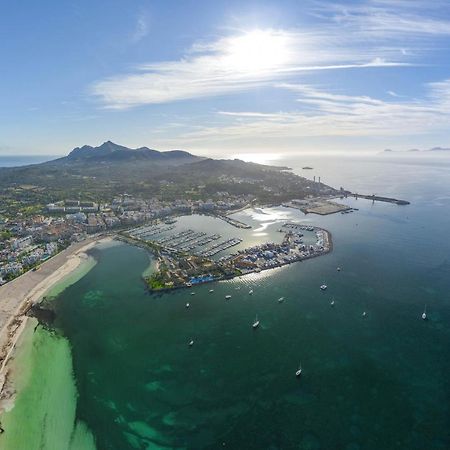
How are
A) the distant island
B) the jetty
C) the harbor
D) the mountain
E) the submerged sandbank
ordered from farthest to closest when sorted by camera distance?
the mountain, the jetty, the distant island, the harbor, the submerged sandbank

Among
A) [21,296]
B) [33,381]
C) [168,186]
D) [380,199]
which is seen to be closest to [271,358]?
[33,381]

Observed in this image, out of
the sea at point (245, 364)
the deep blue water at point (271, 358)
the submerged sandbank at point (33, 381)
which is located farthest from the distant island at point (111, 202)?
the sea at point (245, 364)

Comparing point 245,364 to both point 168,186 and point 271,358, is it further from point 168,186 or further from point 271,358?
point 168,186

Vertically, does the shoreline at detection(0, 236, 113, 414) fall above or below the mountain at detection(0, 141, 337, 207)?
below

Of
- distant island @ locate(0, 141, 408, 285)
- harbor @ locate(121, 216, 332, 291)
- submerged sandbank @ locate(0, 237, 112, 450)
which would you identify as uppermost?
distant island @ locate(0, 141, 408, 285)

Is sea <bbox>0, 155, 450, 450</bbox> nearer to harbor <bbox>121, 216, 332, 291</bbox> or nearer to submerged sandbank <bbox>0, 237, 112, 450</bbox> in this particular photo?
submerged sandbank <bbox>0, 237, 112, 450</bbox>

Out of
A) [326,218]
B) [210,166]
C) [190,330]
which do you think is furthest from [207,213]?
[210,166]

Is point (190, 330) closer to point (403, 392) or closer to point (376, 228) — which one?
point (403, 392)

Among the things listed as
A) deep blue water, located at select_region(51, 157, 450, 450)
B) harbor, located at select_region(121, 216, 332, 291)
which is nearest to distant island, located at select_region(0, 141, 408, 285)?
harbor, located at select_region(121, 216, 332, 291)
